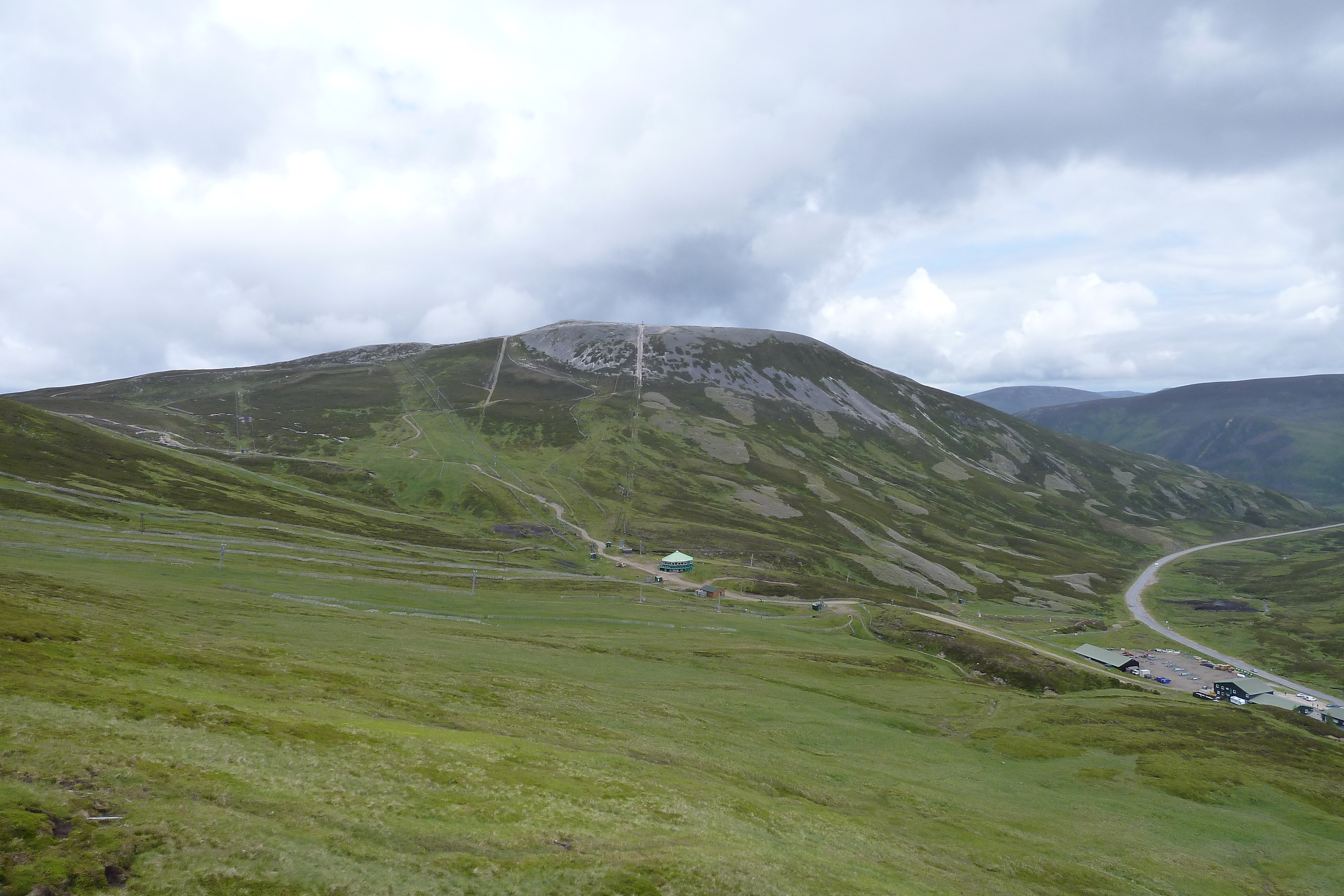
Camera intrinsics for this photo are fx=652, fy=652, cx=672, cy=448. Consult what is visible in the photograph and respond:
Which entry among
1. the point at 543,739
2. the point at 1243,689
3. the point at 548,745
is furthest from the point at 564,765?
the point at 1243,689

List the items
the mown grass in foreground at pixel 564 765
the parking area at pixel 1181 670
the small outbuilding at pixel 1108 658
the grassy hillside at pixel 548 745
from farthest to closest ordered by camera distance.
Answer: the parking area at pixel 1181 670, the small outbuilding at pixel 1108 658, the grassy hillside at pixel 548 745, the mown grass in foreground at pixel 564 765

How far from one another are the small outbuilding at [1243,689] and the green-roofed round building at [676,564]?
106 meters

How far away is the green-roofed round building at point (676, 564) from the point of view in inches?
6038

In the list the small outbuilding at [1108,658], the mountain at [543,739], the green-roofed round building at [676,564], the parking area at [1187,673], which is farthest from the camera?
the green-roofed round building at [676,564]

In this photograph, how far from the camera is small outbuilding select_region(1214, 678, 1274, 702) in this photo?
120m

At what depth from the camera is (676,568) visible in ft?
504

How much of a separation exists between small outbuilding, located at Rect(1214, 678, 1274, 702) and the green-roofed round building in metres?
106

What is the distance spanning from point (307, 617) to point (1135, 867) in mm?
82265

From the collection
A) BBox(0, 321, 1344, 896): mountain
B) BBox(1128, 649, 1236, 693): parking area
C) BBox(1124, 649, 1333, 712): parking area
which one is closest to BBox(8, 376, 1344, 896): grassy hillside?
BBox(0, 321, 1344, 896): mountain

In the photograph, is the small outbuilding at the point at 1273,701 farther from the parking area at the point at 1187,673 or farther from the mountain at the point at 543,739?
the mountain at the point at 543,739

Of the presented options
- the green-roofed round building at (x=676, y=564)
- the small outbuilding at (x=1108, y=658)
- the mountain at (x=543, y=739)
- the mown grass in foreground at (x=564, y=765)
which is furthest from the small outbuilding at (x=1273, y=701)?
the green-roofed round building at (x=676, y=564)

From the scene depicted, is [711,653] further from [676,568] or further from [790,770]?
[676,568]

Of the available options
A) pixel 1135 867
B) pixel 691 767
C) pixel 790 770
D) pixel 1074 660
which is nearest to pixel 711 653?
pixel 790 770

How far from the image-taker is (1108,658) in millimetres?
134000
